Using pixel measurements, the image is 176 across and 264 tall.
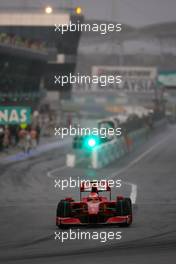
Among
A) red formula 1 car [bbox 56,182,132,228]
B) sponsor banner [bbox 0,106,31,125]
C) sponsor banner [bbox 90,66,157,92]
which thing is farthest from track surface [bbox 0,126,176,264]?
sponsor banner [bbox 90,66,157,92]

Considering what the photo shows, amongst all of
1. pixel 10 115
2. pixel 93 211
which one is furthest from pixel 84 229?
pixel 10 115

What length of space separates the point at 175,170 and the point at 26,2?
117 feet

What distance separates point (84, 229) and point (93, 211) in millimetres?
521

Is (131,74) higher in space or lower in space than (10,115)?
higher

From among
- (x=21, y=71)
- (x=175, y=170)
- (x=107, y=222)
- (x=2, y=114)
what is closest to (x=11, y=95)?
(x=21, y=71)

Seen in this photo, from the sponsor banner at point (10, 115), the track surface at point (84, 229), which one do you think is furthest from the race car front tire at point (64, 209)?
the sponsor banner at point (10, 115)

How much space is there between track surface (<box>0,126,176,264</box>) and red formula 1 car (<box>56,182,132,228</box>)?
246 mm

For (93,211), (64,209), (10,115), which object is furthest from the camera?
(10,115)

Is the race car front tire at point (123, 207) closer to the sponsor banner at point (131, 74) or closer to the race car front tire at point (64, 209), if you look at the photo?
the race car front tire at point (64, 209)

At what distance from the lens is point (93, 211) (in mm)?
20422

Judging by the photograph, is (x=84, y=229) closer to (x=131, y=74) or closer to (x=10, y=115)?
(x=10, y=115)

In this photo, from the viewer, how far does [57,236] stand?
19562 millimetres

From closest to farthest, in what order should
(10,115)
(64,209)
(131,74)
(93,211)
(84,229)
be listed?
1. (64,209)
2. (93,211)
3. (84,229)
4. (10,115)
5. (131,74)

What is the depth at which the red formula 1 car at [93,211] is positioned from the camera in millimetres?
20375
